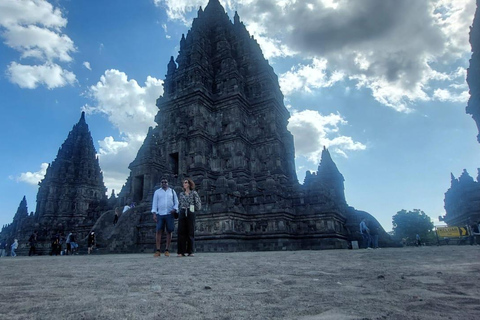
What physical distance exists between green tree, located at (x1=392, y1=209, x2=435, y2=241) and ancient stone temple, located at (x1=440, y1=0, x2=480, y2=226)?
10189 mm

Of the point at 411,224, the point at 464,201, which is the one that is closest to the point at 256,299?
the point at 464,201

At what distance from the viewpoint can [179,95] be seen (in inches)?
1211

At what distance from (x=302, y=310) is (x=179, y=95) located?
1205 inches

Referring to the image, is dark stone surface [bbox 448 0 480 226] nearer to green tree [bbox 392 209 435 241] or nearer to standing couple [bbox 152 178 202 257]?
green tree [bbox 392 209 435 241]

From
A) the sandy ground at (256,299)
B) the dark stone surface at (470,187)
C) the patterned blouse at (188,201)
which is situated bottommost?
the sandy ground at (256,299)

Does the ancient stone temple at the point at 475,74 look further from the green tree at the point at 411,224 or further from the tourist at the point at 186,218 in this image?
the green tree at the point at 411,224

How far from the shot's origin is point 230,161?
94.7ft

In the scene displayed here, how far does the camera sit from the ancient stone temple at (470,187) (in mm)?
15102

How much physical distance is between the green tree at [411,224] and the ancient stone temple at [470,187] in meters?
10.2

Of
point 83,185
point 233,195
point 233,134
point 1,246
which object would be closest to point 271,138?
point 233,134

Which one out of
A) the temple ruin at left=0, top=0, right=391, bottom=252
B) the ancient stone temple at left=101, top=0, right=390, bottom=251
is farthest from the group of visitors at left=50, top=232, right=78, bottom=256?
the ancient stone temple at left=101, top=0, right=390, bottom=251

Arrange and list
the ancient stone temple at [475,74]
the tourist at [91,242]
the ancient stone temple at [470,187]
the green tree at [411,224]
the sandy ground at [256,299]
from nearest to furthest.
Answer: the sandy ground at [256,299]
the ancient stone temple at [475,74]
the ancient stone temple at [470,187]
the tourist at [91,242]
the green tree at [411,224]

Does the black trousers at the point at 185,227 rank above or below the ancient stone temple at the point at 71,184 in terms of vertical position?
below

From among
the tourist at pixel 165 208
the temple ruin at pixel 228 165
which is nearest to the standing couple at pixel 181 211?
the tourist at pixel 165 208
